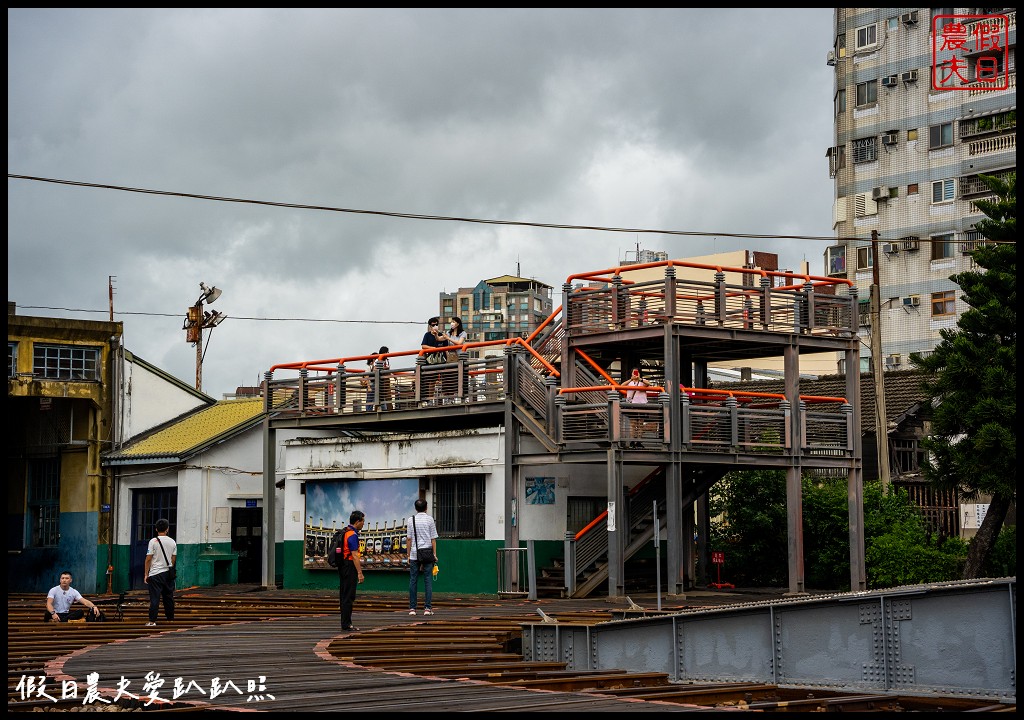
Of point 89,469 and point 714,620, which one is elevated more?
point 89,469

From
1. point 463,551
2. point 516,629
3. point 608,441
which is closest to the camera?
point 516,629

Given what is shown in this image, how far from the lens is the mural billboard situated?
102 ft

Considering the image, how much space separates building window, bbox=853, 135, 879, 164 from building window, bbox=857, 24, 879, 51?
4.29m

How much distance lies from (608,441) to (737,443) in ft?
10.1

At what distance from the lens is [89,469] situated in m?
38.2

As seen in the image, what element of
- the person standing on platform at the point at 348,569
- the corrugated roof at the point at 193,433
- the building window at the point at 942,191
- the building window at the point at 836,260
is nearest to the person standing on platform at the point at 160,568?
the person standing on platform at the point at 348,569

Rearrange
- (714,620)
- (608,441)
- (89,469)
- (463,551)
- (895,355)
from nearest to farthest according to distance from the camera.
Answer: (714,620), (608,441), (463,551), (89,469), (895,355)

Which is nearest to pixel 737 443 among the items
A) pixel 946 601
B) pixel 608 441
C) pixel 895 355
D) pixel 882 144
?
pixel 608 441

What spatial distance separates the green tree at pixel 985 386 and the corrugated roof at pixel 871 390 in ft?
33.6

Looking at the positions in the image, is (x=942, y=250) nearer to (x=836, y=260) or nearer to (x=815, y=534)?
(x=836, y=260)

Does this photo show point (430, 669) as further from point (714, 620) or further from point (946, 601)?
point (946, 601)

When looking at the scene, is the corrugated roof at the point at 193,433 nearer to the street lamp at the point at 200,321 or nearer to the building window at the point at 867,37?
the street lamp at the point at 200,321

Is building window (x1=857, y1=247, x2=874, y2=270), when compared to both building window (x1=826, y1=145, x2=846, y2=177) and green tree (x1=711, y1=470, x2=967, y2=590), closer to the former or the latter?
building window (x1=826, y1=145, x2=846, y2=177)

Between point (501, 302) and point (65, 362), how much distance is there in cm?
14047
